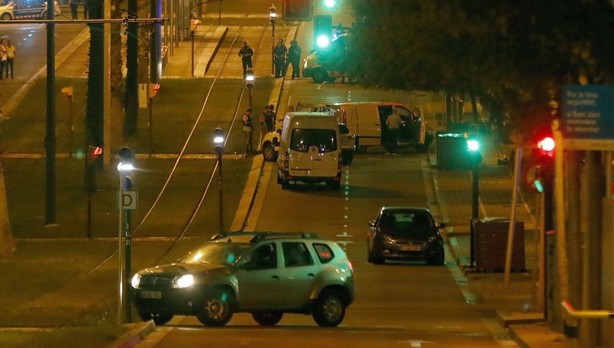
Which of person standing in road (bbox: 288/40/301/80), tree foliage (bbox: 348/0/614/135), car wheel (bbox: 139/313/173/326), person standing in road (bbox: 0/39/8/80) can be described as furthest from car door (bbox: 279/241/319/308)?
person standing in road (bbox: 0/39/8/80)

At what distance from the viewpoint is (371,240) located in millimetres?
32062

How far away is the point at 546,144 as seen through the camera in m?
20.1

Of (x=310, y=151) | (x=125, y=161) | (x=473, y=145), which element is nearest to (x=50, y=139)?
(x=310, y=151)

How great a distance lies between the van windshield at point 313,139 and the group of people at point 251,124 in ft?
13.5

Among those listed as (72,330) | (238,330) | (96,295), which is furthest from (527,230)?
(72,330)

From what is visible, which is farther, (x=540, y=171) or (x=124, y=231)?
(x=124, y=231)

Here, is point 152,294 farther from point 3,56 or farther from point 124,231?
point 3,56

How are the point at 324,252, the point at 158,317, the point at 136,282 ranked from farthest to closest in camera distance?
the point at 324,252, the point at 158,317, the point at 136,282

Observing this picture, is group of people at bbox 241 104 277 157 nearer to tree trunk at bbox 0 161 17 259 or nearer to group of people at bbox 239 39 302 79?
group of people at bbox 239 39 302 79

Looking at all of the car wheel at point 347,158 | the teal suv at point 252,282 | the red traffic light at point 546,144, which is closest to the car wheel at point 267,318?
the teal suv at point 252,282

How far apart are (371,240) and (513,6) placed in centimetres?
1729

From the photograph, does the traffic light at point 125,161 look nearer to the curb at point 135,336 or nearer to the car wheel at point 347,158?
the curb at point 135,336

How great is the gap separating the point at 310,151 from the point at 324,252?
740 inches

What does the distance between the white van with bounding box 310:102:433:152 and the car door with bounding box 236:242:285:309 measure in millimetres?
24803
